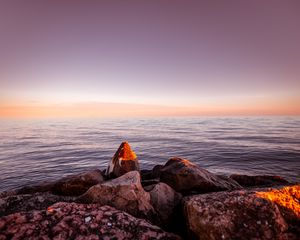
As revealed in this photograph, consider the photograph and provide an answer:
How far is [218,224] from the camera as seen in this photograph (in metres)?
3.15

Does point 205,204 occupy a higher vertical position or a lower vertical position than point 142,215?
higher

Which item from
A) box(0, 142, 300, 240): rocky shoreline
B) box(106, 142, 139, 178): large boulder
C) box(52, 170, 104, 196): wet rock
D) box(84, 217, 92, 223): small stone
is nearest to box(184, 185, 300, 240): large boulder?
box(0, 142, 300, 240): rocky shoreline

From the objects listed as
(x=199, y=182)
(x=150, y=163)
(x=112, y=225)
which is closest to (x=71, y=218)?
(x=112, y=225)

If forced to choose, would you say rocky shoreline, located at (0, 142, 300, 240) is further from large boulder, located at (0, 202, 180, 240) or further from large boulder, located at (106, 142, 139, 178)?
large boulder, located at (106, 142, 139, 178)

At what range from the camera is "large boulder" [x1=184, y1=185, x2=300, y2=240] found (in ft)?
10.1

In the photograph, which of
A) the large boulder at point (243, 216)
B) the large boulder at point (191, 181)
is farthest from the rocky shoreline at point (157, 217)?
the large boulder at point (191, 181)

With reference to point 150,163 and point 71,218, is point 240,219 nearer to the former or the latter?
point 71,218

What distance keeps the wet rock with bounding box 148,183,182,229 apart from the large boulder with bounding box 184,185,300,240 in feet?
2.69

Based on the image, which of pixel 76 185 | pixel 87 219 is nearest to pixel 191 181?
pixel 87 219

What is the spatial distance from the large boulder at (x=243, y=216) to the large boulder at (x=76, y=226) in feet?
1.92

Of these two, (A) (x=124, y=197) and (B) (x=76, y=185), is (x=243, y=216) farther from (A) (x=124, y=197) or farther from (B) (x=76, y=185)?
(B) (x=76, y=185)

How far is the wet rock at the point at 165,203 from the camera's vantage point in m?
4.26

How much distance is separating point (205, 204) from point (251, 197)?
87 centimetres

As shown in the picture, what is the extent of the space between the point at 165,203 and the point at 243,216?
1944 millimetres
